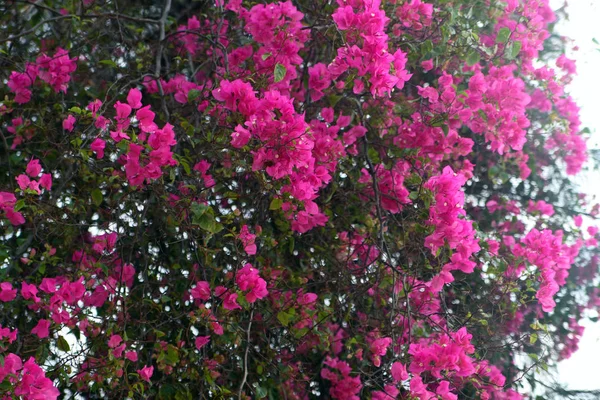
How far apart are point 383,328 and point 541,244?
1.64 feet

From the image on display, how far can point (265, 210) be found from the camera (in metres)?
1.96

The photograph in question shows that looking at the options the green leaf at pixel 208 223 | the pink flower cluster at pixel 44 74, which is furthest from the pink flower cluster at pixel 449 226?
the pink flower cluster at pixel 44 74

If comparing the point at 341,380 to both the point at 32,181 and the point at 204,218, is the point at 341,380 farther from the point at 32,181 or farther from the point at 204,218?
the point at 32,181

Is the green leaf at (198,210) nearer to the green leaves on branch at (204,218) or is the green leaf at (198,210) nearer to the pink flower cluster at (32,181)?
the green leaves on branch at (204,218)

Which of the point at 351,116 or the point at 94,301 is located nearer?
the point at 94,301

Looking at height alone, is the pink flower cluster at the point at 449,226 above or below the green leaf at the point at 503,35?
below

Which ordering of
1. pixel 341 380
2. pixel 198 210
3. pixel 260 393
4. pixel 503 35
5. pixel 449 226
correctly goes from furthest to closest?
pixel 341 380 → pixel 503 35 → pixel 260 393 → pixel 449 226 → pixel 198 210

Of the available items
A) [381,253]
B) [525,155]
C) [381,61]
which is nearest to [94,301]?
[381,253]

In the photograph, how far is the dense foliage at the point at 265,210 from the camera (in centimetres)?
160

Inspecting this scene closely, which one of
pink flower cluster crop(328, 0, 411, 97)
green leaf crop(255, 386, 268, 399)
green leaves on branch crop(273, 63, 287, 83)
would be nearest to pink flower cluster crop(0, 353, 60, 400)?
green leaf crop(255, 386, 268, 399)

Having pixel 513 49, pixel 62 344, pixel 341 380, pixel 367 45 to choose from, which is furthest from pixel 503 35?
pixel 62 344

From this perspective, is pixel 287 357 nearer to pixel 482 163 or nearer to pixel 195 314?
pixel 195 314

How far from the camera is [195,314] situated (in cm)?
176

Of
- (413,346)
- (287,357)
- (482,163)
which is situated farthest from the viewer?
(482,163)
